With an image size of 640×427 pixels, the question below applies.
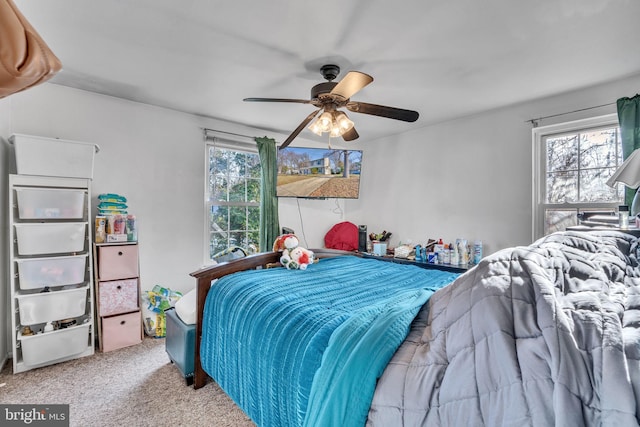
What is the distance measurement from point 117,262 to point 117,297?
12.1 inches

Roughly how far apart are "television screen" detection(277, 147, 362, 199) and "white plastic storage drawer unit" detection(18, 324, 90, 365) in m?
2.31

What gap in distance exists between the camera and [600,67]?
2.25m

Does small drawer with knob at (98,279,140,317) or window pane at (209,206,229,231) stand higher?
window pane at (209,206,229,231)

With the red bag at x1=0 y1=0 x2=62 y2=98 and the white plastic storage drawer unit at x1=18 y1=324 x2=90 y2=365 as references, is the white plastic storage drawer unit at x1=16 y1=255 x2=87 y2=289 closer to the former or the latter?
the white plastic storage drawer unit at x1=18 y1=324 x2=90 y2=365

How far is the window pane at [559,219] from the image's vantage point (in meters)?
2.81

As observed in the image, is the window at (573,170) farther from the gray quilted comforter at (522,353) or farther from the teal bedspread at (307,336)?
the gray quilted comforter at (522,353)

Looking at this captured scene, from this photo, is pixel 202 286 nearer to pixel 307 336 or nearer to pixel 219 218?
pixel 307 336

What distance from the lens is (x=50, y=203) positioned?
2.32m

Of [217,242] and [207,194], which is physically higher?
[207,194]

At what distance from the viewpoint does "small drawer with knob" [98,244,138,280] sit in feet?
8.32

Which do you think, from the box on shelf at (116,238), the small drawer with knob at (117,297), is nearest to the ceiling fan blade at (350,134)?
the box on shelf at (116,238)

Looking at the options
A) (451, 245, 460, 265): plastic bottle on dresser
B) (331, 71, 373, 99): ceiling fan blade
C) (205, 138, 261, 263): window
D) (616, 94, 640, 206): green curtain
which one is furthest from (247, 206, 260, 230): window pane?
(616, 94, 640, 206): green curtain

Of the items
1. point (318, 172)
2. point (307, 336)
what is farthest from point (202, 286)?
point (318, 172)

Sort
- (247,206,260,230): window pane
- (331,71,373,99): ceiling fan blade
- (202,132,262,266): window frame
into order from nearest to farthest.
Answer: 1. (331,71,373,99): ceiling fan blade
2. (202,132,262,266): window frame
3. (247,206,260,230): window pane
